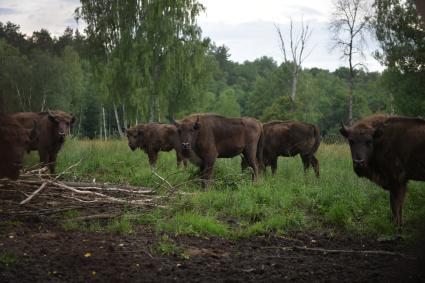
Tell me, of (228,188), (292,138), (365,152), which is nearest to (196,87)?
(292,138)

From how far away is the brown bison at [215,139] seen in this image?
453 inches

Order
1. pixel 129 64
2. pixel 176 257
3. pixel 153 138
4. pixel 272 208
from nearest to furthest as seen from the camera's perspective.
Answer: pixel 176 257, pixel 272 208, pixel 153 138, pixel 129 64

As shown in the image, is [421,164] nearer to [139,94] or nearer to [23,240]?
[23,240]

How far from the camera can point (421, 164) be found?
23.3 ft

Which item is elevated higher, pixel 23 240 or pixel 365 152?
pixel 365 152

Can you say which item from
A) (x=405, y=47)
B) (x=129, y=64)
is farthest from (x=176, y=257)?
(x=129, y=64)

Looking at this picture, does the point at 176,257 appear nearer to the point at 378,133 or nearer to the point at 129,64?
the point at 378,133

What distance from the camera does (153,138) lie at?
1656 centimetres

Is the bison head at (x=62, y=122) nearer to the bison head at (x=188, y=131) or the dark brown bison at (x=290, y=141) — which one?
the bison head at (x=188, y=131)

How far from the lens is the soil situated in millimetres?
3941

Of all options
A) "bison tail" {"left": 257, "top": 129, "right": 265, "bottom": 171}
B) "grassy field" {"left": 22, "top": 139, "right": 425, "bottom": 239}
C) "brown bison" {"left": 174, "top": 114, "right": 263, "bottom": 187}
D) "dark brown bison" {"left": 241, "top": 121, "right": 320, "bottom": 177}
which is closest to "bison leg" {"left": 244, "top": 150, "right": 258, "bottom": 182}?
"brown bison" {"left": 174, "top": 114, "right": 263, "bottom": 187}

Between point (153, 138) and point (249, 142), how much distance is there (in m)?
4.55

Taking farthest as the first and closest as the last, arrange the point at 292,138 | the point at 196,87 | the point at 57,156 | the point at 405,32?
the point at 196,87 < the point at 292,138 < the point at 57,156 < the point at 405,32

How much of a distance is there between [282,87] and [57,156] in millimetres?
57981
